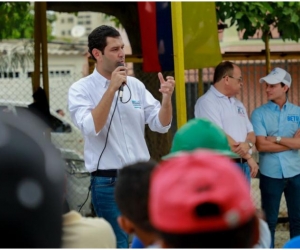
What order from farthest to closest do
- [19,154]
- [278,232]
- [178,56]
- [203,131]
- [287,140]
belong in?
[278,232]
[287,140]
[178,56]
[203,131]
[19,154]

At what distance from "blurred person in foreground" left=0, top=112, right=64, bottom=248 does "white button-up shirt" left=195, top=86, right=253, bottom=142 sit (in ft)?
15.2

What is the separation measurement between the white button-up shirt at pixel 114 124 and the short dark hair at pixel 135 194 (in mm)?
2070

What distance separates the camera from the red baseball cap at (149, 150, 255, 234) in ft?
5.94

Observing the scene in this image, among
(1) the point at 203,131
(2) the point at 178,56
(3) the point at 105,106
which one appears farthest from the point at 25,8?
(1) the point at 203,131

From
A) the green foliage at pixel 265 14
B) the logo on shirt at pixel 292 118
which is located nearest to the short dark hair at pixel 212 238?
the logo on shirt at pixel 292 118

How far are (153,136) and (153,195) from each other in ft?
22.6

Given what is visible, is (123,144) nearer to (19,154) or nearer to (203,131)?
(203,131)

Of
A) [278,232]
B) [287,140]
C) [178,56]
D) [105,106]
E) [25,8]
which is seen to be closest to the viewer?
[105,106]

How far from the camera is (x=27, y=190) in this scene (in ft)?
5.97

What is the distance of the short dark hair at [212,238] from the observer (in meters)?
1.86

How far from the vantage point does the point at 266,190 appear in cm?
696

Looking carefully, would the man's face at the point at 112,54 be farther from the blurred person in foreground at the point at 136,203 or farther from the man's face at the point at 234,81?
the blurred person in foreground at the point at 136,203

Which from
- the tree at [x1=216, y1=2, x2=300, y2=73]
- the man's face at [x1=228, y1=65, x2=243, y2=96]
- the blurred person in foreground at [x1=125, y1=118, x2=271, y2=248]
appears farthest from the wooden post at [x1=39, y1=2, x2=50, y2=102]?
the blurred person in foreground at [x1=125, y1=118, x2=271, y2=248]

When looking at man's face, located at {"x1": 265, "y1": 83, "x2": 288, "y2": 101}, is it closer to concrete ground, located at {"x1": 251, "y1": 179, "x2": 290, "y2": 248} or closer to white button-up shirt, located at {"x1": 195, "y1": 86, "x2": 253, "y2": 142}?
white button-up shirt, located at {"x1": 195, "y1": 86, "x2": 253, "y2": 142}
